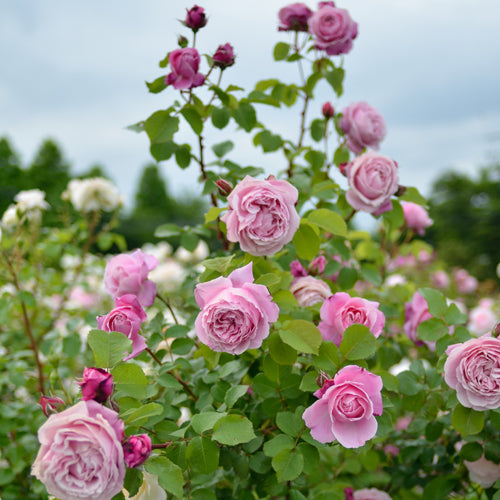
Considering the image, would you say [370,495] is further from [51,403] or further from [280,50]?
[280,50]

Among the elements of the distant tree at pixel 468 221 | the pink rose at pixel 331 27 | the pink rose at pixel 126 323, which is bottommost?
the pink rose at pixel 126 323

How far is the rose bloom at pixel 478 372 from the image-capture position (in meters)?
1.04

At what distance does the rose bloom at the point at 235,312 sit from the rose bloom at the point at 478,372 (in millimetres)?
406

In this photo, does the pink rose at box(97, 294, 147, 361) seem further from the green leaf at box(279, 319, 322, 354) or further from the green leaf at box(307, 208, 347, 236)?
the green leaf at box(307, 208, 347, 236)

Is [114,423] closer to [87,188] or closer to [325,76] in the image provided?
[325,76]

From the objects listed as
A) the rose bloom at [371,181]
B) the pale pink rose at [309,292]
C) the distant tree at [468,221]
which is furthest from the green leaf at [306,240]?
the distant tree at [468,221]

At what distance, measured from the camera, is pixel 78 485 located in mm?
758

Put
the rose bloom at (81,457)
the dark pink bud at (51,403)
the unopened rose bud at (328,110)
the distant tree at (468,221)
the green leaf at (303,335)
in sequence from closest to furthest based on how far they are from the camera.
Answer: the rose bloom at (81,457), the dark pink bud at (51,403), the green leaf at (303,335), the unopened rose bud at (328,110), the distant tree at (468,221)

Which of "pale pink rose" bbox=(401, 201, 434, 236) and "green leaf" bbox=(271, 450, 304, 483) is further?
"pale pink rose" bbox=(401, 201, 434, 236)

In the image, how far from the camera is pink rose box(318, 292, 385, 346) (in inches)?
43.4

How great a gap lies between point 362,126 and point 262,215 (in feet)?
2.07

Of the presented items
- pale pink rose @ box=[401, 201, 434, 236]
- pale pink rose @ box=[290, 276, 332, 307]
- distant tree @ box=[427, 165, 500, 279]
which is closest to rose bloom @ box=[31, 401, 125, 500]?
pale pink rose @ box=[290, 276, 332, 307]

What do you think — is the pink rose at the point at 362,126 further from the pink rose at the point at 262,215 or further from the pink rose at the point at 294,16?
the pink rose at the point at 262,215

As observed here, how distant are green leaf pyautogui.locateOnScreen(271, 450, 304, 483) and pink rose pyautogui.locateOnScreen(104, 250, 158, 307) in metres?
0.43
